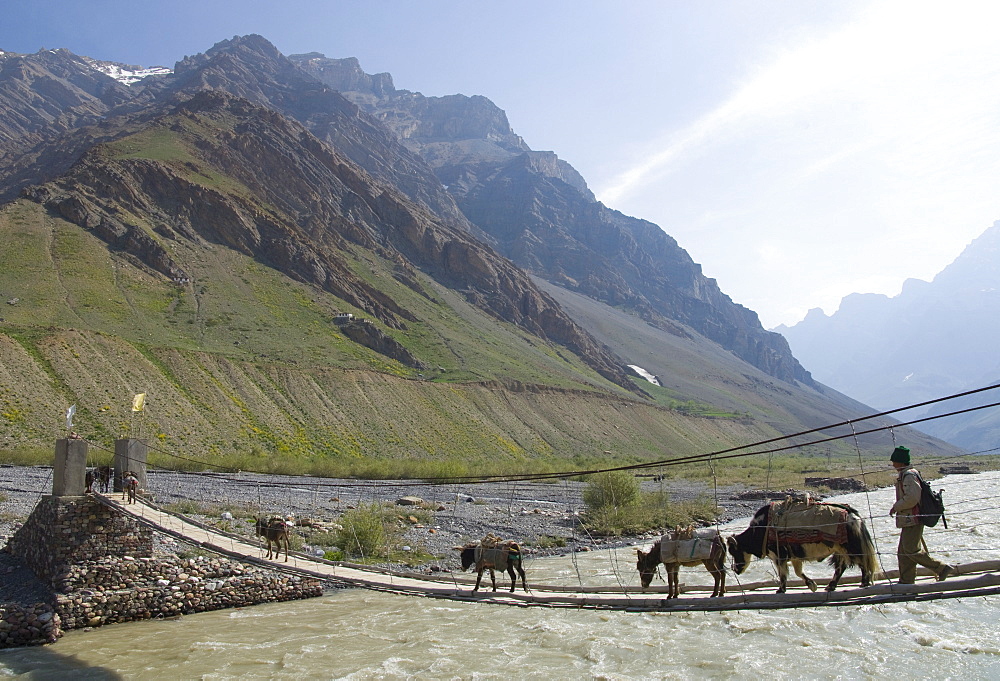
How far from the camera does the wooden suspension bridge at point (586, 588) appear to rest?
6.74m

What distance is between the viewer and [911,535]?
23.4ft

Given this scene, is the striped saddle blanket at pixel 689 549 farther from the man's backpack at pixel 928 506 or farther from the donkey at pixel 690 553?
the man's backpack at pixel 928 506

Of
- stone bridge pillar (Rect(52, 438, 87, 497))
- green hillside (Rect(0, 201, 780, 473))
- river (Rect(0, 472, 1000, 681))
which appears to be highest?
green hillside (Rect(0, 201, 780, 473))

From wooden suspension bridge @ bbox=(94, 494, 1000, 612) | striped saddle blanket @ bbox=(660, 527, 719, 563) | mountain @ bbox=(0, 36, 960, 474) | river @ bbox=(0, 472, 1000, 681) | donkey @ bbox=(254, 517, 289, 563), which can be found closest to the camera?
wooden suspension bridge @ bbox=(94, 494, 1000, 612)

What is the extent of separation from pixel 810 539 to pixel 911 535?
4.84ft

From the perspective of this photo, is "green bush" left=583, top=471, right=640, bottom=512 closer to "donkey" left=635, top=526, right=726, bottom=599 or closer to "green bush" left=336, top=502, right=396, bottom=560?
"green bush" left=336, top=502, right=396, bottom=560

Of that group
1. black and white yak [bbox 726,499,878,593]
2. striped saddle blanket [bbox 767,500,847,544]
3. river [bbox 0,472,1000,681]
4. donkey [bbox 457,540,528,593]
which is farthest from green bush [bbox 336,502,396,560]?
striped saddle blanket [bbox 767,500,847,544]

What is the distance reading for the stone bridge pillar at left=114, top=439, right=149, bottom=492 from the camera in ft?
52.7

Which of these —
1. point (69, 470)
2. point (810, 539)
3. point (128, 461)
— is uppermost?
point (128, 461)

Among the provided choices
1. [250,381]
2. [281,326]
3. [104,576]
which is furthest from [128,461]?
[281,326]

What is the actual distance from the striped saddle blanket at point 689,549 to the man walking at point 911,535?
2.97 metres

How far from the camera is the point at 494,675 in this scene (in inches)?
436

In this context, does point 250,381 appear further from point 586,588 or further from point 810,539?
point 810,539

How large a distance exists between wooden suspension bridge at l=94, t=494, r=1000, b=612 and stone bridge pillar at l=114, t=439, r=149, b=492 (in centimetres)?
96
